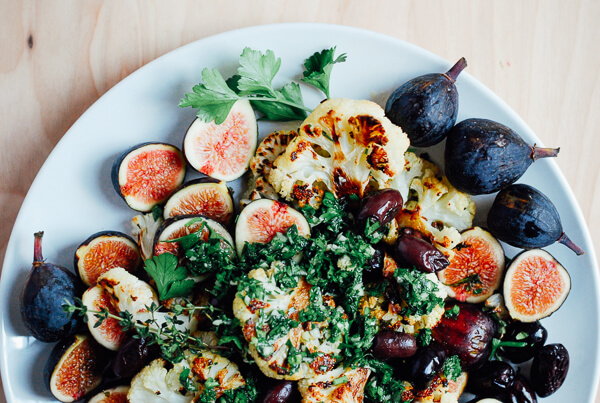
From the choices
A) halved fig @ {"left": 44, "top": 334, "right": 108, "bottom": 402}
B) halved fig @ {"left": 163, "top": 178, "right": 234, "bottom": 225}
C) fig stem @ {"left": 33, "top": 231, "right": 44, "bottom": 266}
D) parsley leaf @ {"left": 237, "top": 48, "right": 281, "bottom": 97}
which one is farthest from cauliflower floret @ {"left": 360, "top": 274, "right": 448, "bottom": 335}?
fig stem @ {"left": 33, "top": 231, "right": 44, "bottom": 266}

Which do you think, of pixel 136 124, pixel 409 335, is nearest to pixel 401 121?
pixel 409 335

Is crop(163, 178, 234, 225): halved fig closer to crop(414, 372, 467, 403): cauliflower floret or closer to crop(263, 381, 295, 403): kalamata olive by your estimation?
crop(263, 381, 295, 403): kalamata olive

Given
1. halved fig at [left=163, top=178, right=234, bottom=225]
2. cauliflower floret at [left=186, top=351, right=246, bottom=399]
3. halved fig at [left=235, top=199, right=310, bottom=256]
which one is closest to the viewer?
cauliflower floret at [left=186, top=351, right=246, bottom=399]

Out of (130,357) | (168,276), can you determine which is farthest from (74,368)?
(168,276)

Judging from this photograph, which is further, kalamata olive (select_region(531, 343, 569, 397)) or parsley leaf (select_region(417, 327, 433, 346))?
kalamata olive (select_region(531, 343, 569, 397))

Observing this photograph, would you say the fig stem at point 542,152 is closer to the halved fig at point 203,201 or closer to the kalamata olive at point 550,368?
the kalamata olive at point 550,368

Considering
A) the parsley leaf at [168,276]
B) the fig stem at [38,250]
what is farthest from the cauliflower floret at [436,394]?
the fig stem at [38,250]

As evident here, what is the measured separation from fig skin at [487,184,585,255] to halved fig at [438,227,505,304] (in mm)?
80

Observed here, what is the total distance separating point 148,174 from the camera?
225 centimetres

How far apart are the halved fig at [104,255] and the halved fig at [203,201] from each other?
248 millimetres

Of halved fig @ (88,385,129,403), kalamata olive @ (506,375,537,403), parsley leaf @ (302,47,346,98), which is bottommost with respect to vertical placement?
kalamata olive @ (506,375,537,403)

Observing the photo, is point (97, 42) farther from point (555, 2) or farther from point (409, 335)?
point (555, 2)

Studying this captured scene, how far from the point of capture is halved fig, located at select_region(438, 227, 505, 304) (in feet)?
7.63

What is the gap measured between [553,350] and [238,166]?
175cm
